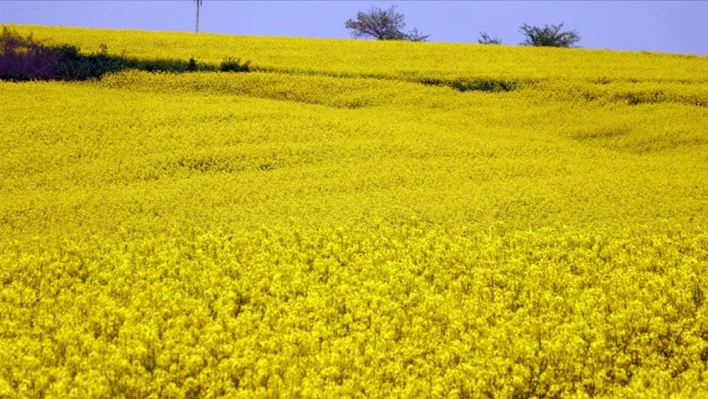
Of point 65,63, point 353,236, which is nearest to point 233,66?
point 65,63

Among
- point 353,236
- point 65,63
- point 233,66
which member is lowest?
point 353,236

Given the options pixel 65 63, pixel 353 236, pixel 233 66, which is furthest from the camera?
pixel 233 66

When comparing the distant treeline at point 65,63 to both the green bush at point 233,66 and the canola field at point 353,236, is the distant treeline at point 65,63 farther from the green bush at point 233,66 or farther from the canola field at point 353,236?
the canola field at point 353,236

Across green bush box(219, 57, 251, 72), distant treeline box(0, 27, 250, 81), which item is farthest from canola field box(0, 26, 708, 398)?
distant treeline box(0, 27, 250, 81)

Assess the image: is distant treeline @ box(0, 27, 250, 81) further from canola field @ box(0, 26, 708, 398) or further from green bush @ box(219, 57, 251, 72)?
canola field @ box(0, 26, 708, 398)

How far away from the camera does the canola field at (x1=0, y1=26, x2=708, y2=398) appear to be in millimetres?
7695

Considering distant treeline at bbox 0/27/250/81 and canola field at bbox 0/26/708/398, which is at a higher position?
distant treeline at bbox 0/27/250/81

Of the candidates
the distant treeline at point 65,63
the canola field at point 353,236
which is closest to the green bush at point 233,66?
the distant treeline at point 65,63

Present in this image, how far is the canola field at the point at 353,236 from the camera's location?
7.70 metres

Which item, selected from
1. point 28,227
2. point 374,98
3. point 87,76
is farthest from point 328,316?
point 87,76

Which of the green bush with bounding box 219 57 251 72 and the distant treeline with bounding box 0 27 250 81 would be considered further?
the green bush with bounding box 219 57 251 72

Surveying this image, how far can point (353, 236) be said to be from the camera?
12281mm

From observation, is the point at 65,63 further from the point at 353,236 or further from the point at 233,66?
the point at 353,236

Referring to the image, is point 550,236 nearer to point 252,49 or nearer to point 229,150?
point 229,150
